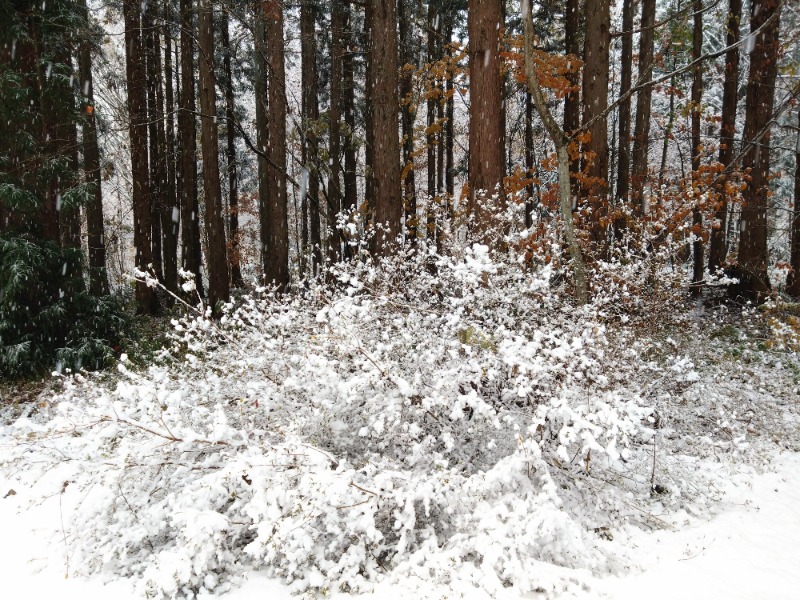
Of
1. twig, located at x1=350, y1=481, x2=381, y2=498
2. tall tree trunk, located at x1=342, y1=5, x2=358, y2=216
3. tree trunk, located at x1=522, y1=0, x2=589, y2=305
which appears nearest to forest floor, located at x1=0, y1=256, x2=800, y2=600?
twig, located at x1=350, y1=481, x2=381, y2=498

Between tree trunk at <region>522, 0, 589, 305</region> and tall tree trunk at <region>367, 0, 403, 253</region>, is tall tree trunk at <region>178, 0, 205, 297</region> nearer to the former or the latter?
tall tree trunk at <region>367, 0, 403, 253</region>

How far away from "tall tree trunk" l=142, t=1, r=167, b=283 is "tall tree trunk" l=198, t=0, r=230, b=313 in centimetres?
423

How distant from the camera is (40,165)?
835cm

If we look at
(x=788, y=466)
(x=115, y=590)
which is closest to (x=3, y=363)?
(x=115, y=590)

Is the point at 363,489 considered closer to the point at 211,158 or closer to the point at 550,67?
the point at 550,67

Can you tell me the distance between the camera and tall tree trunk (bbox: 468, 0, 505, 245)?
727 centimetres

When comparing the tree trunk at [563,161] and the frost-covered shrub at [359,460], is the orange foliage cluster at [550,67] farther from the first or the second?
the frost-covered shrub at [359,460]

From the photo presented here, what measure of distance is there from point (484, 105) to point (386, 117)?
2083 mm

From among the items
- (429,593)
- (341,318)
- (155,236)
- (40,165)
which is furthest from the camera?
(155,236)

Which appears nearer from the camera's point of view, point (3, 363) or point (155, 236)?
point (3, 363)

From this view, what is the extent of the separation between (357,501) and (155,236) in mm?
17143

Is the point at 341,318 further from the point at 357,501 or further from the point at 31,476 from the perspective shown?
the point at 31,476

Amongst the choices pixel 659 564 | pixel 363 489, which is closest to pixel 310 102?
pixel 363 489

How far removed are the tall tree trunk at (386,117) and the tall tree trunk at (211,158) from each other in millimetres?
4075
